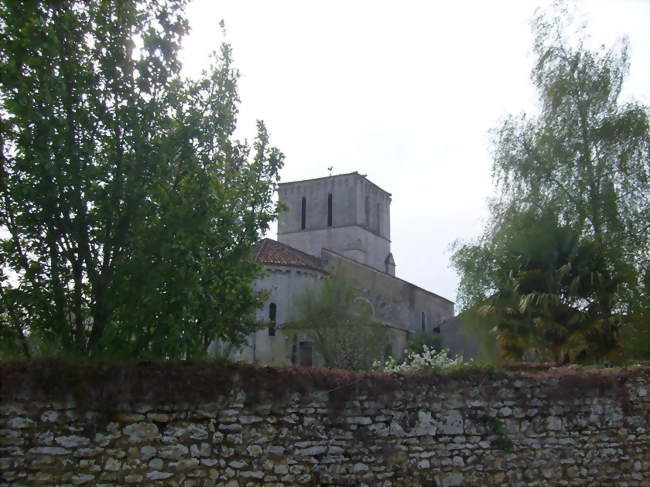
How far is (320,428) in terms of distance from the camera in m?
9.54

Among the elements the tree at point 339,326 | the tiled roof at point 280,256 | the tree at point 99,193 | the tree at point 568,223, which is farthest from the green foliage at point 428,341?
the tree at point 99,193

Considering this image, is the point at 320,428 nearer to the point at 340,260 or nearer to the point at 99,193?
the point at 99,193

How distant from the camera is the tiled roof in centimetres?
3612

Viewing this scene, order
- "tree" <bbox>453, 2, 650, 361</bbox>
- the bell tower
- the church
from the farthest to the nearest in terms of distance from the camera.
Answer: the bell tower → the church → "tree" <bbox>453, 2, 650, 361</bbox>

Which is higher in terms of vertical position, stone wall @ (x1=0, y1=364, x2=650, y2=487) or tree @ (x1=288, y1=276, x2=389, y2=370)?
tree @ (x1=288, y1=276, x2=389, y2=370)

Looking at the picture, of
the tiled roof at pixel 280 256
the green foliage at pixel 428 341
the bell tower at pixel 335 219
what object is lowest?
the green foliage at pixel 428 341

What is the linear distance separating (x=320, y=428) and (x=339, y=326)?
2267 centimetres

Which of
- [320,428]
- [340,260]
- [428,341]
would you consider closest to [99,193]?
[320,428]

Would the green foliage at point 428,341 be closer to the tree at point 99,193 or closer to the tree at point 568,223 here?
the tree at point 568,223

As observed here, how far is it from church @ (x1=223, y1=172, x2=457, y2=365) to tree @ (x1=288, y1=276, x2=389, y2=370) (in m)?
1.26

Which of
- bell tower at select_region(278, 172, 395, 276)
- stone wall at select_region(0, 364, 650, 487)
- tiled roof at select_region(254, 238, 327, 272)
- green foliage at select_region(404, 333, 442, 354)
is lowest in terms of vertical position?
stone wall at select_region(0, 364, 650, 487)

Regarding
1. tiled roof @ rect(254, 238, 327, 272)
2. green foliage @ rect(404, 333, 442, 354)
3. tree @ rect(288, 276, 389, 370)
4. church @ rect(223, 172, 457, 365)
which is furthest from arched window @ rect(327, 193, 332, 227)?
tree @ rect(288, 276, 389, 370)

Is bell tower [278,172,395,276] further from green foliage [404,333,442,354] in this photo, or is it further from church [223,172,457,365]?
green foliage [404,333,442,354]

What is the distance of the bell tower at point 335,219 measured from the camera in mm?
51094
